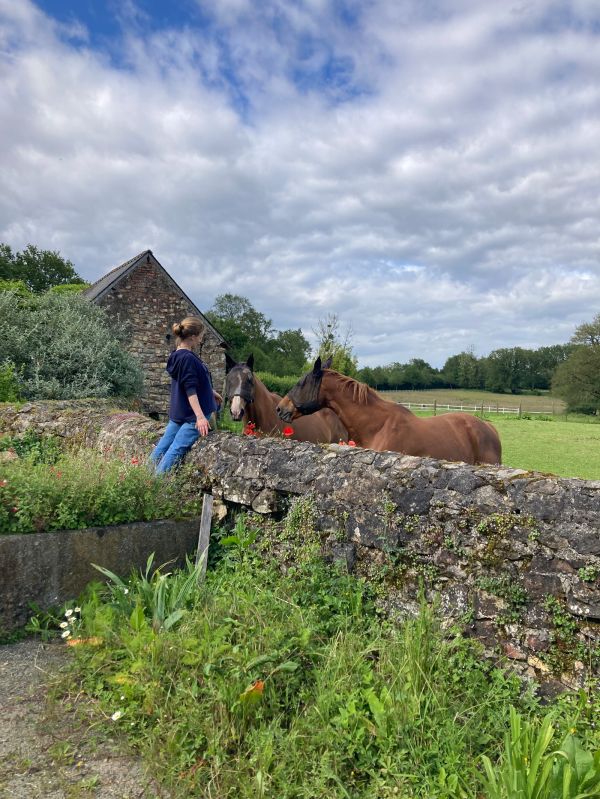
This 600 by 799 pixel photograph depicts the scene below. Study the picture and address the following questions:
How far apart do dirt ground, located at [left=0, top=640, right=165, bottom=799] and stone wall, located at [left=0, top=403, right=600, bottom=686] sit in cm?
184

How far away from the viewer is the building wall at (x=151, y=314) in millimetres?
21953

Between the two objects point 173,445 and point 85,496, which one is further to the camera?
point 173,445

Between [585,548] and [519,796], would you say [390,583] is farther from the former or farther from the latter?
[519,796]

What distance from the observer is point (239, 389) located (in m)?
7.68

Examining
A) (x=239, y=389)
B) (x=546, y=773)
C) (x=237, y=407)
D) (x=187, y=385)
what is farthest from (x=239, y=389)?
(x=546, y=773)

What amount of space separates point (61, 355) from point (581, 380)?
183 feet

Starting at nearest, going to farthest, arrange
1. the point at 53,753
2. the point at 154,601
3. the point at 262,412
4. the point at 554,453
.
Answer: the point at 53,753
the point at 154,601
the point at 262,412
the point at 554,453

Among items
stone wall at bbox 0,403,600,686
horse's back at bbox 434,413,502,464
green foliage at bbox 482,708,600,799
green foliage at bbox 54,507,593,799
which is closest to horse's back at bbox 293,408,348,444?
horse's back at bbox 434,413,502,464

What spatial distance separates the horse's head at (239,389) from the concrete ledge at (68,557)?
300 centimetres

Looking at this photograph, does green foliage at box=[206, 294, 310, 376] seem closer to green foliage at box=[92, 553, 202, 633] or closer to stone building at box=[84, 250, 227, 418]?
stone building at box=[84, 250, 227, 418]

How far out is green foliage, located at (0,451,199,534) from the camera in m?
4.22

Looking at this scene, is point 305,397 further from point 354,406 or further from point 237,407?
point 237,407

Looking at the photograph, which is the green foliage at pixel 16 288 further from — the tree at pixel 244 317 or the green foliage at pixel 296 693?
the tree at pixel 244 317

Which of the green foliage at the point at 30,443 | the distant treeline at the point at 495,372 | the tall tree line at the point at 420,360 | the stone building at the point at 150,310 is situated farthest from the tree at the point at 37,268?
the green foliage at the point at 30,443
